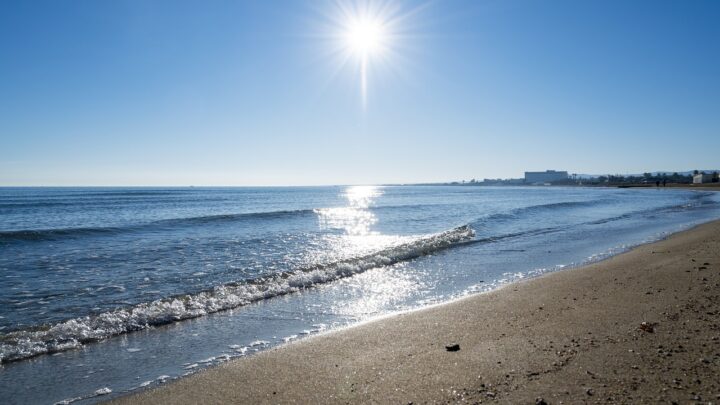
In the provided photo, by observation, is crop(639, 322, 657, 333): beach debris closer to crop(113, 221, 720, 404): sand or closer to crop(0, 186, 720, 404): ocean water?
crop(113, 221, 720, 404): sand

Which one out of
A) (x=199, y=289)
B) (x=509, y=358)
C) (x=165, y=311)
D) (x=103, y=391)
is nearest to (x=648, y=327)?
(x=509, y=358)

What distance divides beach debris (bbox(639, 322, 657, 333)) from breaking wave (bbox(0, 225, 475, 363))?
7.32m

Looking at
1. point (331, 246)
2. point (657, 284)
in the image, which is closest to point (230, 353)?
point (657, 284)

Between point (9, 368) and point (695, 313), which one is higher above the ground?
point (695, 313)

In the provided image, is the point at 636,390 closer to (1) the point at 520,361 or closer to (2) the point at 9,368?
(1) the point at 520,361

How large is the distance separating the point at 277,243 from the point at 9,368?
42.7 feet

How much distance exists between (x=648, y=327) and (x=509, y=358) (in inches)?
82.4

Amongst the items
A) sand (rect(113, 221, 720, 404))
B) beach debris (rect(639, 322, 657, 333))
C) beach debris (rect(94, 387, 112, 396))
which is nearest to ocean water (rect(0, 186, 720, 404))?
beach debris (rect(94, 387, 112, 396))

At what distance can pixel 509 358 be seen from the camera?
4648 millimetres

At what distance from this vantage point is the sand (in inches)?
150

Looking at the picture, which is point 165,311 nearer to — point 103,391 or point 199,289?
point 199,289

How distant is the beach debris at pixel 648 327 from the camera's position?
518 centimetres

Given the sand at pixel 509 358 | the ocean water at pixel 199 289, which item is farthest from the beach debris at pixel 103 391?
the sand at pixel 509 358

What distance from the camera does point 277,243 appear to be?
1872 centimetres
